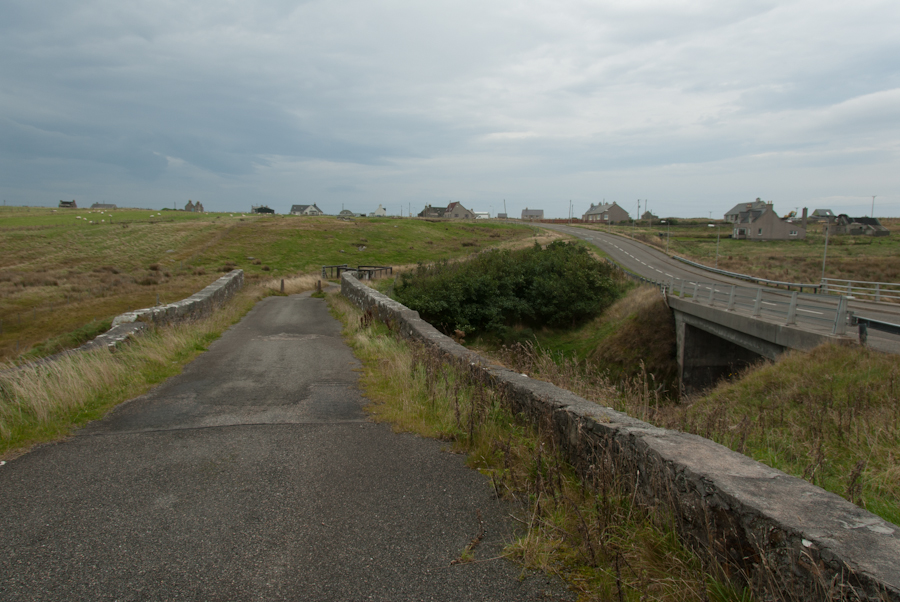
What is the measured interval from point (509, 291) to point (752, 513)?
87.5 ft

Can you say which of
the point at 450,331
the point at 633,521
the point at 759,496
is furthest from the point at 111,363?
the point at 450,331

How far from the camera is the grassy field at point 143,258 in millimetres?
24531

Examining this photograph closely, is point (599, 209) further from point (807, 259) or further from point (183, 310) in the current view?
point (183, 310)

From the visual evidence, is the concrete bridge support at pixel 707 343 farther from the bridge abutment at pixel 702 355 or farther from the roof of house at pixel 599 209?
the roof of house at pixel 599 209

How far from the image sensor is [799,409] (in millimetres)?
9078

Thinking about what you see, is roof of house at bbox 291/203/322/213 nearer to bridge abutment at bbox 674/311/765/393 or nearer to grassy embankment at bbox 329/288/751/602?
bridge abutment at bbox 674/311/765/393

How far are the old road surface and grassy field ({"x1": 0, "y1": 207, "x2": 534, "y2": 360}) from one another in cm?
1423

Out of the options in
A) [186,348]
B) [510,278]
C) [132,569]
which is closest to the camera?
[132,569]

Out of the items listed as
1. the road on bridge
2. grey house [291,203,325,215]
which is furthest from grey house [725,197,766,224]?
grey house [291,203,325,215]

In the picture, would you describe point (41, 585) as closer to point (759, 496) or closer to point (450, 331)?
point (759, 496)

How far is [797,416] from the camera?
842 cm

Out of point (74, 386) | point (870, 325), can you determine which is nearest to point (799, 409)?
point (870, 325)

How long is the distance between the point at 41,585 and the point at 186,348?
8203mm

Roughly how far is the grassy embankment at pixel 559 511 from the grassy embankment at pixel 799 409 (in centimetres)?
132
